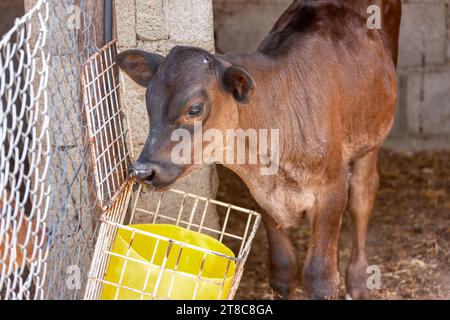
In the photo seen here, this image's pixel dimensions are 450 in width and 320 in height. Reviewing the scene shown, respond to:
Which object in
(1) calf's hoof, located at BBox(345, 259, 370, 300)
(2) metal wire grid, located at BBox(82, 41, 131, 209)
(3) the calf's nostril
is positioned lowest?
(1) calf's hoof, located at BBox(345, 259, 370, 300)

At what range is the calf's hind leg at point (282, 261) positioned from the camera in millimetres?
4961

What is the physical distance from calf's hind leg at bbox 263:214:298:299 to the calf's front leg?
11.6 inches

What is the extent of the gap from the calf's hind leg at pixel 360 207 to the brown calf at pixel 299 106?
2 cm

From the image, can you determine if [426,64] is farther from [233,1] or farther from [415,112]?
[233,1]

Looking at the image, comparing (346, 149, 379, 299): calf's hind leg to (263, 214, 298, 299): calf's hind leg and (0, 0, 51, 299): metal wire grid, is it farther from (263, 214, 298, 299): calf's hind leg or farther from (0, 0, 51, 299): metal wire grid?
(0, 0, 51, 299): metal wire grid

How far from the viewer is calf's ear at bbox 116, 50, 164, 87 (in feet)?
13.4

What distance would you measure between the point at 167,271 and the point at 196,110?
74cm

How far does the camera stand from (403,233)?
6.30m

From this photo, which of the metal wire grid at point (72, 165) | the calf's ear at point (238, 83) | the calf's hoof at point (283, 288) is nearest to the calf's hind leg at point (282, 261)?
the calf's hoof at point (283, 288)

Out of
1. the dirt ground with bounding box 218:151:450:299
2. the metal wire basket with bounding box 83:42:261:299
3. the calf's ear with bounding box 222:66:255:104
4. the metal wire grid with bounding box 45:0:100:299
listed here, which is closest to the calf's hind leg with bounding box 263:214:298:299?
the dirt ground with bounding box 218:151:450:299

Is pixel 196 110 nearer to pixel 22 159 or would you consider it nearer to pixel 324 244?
pixel 22 159

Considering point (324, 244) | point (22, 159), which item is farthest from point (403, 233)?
point (22, 159)

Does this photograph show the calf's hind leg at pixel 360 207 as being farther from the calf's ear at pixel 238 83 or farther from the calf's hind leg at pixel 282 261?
the calf's ear at pixel 238 83

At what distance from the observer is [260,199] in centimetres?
459
